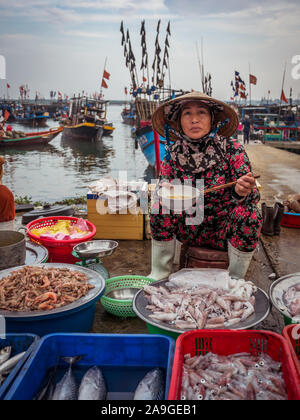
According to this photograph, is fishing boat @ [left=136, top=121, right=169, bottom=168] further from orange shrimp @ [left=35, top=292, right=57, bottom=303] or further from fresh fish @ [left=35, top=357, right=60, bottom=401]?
fresh fish @ [left=35, top=357, right=60, bottom=401]

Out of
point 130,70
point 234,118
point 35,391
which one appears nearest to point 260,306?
point 35,391

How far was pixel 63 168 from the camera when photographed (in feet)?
65.0

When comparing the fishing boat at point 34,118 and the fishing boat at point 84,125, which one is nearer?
the fishing boat at point 84,125

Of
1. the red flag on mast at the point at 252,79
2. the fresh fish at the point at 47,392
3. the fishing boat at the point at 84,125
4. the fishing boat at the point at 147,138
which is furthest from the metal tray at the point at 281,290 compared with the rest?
the red flag on mast at the point at 252,79

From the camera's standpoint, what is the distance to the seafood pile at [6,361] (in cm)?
162

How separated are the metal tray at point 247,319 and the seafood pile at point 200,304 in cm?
3

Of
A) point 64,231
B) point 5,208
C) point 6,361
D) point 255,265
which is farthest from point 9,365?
point 255,265

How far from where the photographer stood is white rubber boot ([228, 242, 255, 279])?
2.70 meters

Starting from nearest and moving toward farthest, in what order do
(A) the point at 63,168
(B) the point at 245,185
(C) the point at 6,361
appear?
(C) the point at 6,361, (B) the point at 245,185, (A) the point at 63,168

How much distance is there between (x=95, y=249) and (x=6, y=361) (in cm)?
157

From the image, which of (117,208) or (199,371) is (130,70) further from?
(199,371)

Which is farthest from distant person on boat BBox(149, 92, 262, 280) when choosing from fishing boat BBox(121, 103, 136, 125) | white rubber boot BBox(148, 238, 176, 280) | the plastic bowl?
fishing boat BBox(121, 103, 136, 125)

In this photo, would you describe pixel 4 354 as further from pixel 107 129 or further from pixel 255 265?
pixel 107 129

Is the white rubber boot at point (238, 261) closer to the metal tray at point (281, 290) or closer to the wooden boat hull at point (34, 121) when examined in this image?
the metal tray at point (281, 290)
